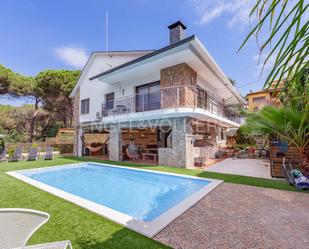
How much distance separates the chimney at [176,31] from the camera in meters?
13.3

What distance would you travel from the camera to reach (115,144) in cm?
1491

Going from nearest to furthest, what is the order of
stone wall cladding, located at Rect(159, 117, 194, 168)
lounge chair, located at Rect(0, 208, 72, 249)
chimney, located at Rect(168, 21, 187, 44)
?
lounge chair, located at Rect(0, 208, 72, 249) < stone wall cladding, located at Rect(159, 117, 194, 168) < chimney, located at Rect(168, 21, 187, 44)

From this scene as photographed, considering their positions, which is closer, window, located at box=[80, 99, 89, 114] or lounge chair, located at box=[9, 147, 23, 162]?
lounge chair, located at box=[9, 147, 23, 162]

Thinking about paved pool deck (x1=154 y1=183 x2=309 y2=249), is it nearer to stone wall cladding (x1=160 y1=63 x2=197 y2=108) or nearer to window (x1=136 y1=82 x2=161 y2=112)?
stone wall cladding (x1=160 y1=63 x2=197 y2=108)

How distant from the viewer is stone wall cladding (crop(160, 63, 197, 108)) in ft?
37.8

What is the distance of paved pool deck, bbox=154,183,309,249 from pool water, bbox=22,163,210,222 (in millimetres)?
1343

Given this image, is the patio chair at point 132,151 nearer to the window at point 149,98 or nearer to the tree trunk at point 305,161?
the window at point 149,98

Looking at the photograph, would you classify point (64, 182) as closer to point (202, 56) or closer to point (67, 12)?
point (202, 56)

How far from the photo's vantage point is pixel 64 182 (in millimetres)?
9484

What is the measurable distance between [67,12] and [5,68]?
16.6 meters

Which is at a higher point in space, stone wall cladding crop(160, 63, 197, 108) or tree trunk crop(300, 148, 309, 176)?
stone wall cladding crop(160, 63, 197, 108)

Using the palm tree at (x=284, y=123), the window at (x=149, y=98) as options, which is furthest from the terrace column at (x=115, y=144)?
the palm tree at (x=284, y=123)

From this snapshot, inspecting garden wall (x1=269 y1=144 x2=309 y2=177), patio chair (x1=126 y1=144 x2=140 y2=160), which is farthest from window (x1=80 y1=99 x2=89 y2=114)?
garden wall (x1=269 y1=144 x2=309 y2=177)

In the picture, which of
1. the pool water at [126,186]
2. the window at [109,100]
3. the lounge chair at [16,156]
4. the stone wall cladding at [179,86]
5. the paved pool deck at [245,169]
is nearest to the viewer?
the pool water at [126,186]
